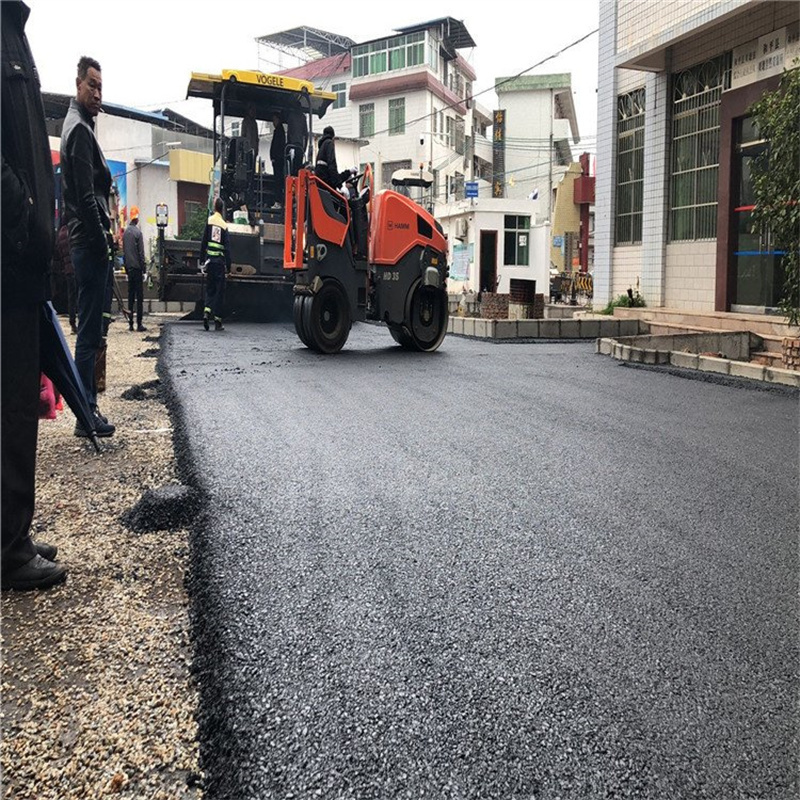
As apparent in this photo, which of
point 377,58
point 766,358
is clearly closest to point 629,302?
point 766,358

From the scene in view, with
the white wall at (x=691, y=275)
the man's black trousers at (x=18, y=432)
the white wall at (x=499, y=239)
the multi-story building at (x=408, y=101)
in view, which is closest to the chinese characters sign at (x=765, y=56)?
the white wall at (x=691, y=275)

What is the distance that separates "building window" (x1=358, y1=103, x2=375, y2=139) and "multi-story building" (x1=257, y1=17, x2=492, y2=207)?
0.17 feet

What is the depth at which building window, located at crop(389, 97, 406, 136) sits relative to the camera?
42.4 meters

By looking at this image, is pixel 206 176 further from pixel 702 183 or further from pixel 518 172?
pixel 702 183

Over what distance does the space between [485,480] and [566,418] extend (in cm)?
180

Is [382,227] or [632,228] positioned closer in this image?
[382,227]

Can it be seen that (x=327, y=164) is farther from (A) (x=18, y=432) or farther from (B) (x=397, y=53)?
(B) (x=397, y=53)

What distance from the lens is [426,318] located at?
33.1 feet

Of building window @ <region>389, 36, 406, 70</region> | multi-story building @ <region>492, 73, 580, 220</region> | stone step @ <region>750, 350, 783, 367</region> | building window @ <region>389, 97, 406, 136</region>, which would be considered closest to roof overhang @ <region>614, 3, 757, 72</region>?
stone step @ <region>750, 350, 783, 367</region>

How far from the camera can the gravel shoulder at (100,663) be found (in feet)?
5.55

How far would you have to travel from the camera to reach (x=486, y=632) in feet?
7.35

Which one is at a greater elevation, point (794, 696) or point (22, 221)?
point (22, 221)

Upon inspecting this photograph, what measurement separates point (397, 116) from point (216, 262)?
108 feet

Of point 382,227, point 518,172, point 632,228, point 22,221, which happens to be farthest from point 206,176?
point 22,221
